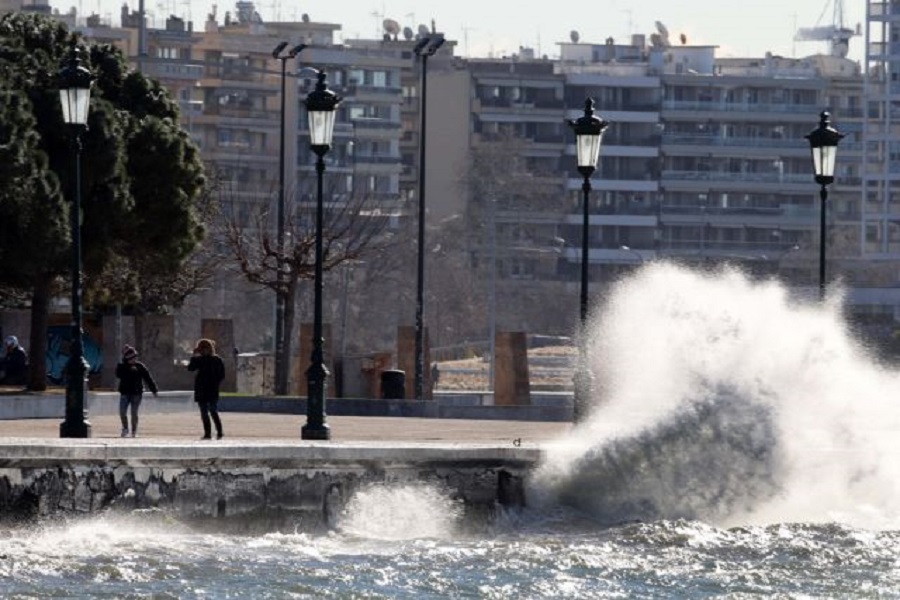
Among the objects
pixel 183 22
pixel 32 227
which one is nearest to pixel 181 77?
pixel 183 22

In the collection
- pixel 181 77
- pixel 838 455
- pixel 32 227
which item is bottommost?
pixel 838 455

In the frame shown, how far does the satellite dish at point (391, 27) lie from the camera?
170875 millimetres

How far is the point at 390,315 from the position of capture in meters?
120

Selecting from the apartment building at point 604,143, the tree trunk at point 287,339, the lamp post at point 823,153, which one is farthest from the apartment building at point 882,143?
the lamp post at point 823,153

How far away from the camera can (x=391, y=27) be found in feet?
561

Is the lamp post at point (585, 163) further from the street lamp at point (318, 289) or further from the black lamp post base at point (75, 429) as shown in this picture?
the black lamp post base at point (75, 429)

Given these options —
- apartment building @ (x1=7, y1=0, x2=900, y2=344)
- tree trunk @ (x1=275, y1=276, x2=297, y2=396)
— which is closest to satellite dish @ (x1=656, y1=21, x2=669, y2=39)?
apartment building @ (x1=7, y1=0, x2=900, y2=344)

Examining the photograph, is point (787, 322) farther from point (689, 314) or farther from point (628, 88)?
point (628, 88)

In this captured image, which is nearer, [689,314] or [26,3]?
[689,314]

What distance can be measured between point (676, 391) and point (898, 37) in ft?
439

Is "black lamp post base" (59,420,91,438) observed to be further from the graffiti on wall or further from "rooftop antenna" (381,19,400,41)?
"rooftop antenna" (381,19,400,41)

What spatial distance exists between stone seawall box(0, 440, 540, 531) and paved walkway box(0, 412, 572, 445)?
6.65 ft

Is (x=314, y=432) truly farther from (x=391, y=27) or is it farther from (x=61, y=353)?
(x=391, y=27)

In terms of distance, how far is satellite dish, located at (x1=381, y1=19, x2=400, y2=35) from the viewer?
561 ft
